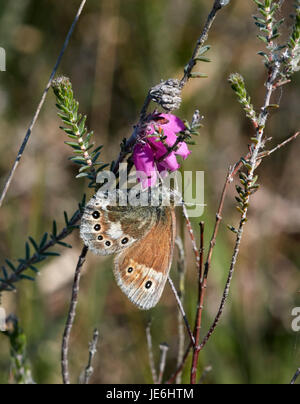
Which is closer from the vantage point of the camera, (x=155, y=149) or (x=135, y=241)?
(x=155, y=149)

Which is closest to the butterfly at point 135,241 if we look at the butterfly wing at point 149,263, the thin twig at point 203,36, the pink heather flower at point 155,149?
the butterfly wing at point 149,263

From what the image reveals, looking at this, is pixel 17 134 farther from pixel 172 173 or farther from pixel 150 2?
pixel 172 173

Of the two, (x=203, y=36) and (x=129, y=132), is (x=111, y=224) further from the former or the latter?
(x=129, y=132)

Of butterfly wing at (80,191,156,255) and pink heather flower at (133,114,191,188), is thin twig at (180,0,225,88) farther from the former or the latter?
butterfly wing at (80,191,156,255)

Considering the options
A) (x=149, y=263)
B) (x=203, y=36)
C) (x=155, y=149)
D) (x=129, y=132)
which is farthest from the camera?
(x=129, y=132)

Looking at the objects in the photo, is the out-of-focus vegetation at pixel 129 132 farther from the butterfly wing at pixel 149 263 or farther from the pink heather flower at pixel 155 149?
the pink heather flower at pixel 155 149

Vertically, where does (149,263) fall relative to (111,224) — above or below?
below

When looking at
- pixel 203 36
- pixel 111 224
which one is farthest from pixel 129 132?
pixel 203 36
